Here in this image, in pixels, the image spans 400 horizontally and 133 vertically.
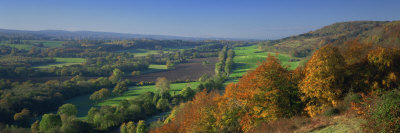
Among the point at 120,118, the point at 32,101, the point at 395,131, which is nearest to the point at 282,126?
the point at 395,131

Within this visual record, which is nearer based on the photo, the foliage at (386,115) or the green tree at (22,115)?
the foliage at (386,115)

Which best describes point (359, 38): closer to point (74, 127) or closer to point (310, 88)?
point (310, 88)

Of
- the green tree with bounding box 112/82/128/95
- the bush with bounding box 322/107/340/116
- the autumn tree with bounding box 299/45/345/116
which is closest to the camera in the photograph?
the bush with bounding box 322/107/340/116

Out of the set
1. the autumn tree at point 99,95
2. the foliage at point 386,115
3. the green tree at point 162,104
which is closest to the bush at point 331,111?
the foliage at point 386,115

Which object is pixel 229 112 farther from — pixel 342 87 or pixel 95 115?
pixel 95 115

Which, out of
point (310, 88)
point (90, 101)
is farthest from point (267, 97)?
point (90, 101)

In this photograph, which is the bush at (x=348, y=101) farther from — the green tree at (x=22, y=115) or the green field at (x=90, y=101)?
Answer: the green tree at (x=22, y=115)

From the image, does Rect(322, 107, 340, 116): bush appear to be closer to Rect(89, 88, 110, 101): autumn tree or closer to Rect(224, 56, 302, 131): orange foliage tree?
Rect(224, 56, 302, 131): orange foliage tree

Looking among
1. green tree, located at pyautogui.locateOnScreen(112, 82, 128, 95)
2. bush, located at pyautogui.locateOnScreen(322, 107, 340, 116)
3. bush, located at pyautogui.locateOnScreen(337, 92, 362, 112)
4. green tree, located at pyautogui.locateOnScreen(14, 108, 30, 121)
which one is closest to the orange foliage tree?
bush, located at pyautogui.locateOnScreen(322, 107, 340, 116)
